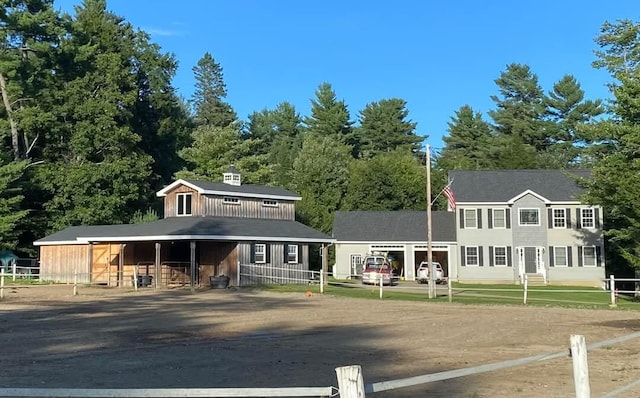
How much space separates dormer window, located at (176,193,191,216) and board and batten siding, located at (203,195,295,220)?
1.39 meters

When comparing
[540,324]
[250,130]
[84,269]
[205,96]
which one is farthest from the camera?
[205,96]

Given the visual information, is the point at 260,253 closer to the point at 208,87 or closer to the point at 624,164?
the point at 624,164

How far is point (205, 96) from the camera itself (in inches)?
4304

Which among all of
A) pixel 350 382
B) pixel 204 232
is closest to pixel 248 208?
pixel 204 232

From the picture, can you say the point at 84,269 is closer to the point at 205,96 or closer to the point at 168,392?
the point at 168,392

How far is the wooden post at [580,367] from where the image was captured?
5477 millimetres

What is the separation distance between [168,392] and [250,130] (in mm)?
98379

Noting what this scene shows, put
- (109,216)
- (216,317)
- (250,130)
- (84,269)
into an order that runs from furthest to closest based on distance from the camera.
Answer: (250,130)
(109,216)
(84,269)
(216,317)

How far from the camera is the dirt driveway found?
415 inches

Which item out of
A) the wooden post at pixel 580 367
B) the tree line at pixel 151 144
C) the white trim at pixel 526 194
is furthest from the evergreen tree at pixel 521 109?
the wooden post at pixel 580 367

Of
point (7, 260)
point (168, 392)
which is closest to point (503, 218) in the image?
point (7, 260)

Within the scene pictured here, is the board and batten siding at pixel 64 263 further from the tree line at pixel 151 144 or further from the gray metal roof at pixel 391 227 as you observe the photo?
the gray metal roof at pixel 391 227

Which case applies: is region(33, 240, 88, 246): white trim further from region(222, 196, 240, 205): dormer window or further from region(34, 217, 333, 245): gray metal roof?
region(222, 196, 240, 205): dormer window

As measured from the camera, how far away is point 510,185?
52406 millimetres
